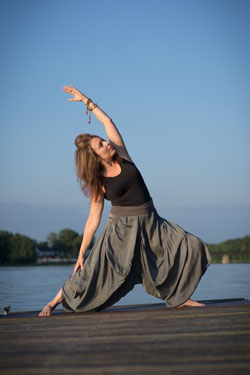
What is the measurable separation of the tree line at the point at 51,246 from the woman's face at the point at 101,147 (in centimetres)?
3762

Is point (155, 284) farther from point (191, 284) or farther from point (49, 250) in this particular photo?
point (49, 250)

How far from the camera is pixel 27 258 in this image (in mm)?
65000

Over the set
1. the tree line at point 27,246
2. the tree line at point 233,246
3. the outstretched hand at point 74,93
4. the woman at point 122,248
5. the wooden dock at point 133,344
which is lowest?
the tree line at point 27,246

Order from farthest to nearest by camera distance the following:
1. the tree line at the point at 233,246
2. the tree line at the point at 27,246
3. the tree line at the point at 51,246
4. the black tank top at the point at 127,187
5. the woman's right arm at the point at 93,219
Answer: the tree line at the point at 27,246 < the tree line at the point at 51,246 < the tree line at the point at 233,246 < the woman's right arm at the point at 93,219 < the black tank top at the point at 127,187

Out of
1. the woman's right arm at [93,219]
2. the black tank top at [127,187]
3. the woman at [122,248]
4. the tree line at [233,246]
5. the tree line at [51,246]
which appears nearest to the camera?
the woman at [122,248]

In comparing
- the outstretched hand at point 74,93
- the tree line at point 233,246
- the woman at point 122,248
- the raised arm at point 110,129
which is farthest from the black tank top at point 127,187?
the tree line at point 233,246

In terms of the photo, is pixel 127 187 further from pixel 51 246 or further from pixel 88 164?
pixel 51 246

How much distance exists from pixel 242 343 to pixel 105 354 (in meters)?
0.62

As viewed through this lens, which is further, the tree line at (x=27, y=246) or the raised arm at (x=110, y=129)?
the tree line at (x=27, y=246)

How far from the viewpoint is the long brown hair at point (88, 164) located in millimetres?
3926

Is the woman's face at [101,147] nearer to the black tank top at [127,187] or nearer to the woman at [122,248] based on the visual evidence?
the woman at [122,248]

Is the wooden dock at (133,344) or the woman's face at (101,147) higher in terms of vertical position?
the woman's face at (101,147)

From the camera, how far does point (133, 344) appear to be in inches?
89.5

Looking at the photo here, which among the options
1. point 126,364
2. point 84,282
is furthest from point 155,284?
point 126,364
